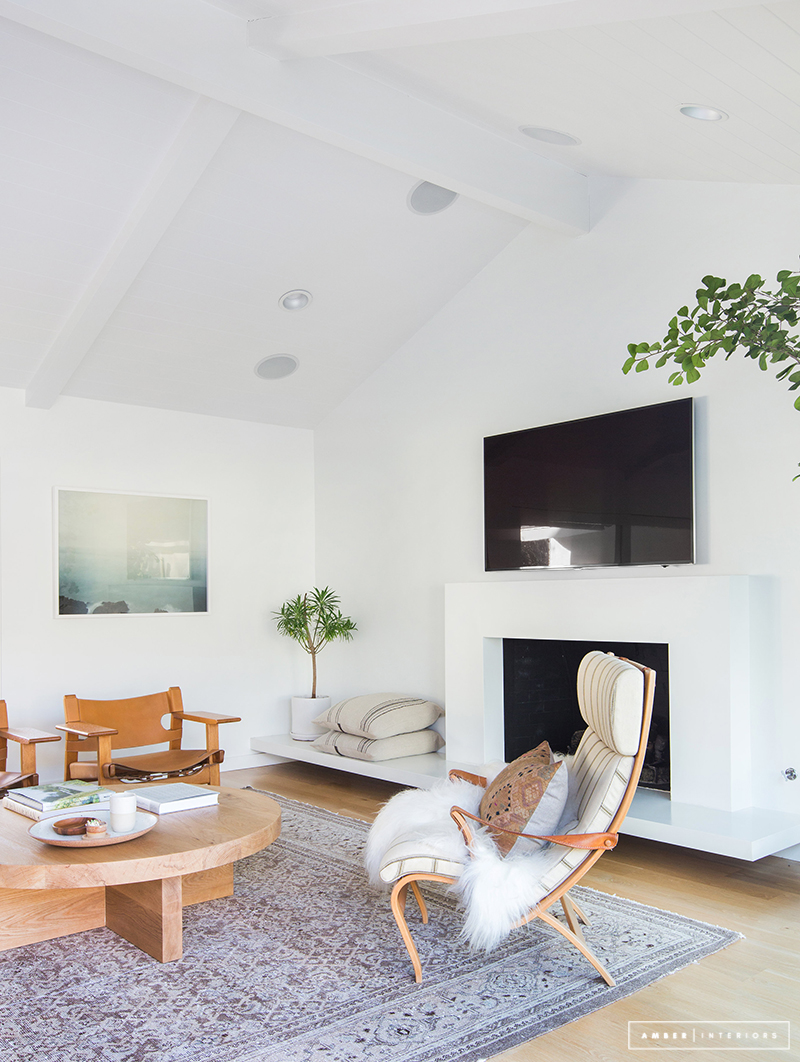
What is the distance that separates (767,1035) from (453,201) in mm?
3913

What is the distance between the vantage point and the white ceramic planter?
5.87 m

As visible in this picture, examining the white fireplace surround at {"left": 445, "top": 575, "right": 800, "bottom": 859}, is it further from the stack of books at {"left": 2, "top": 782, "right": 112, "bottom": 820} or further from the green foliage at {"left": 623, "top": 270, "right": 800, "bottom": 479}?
the green foliage at {"left": 623, "top": 270, "right": 800, "bottom": 479}

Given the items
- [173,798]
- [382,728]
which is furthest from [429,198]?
[173,798]

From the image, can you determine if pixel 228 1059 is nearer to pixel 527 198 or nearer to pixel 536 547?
pixel 536 547

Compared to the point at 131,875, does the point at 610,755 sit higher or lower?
higher

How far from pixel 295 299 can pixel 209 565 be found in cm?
191

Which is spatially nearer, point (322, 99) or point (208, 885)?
point (208, 885)

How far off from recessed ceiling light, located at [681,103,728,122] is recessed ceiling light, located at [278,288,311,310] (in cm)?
251

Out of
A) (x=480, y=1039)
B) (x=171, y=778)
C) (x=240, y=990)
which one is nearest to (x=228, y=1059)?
(x=240, y=990)

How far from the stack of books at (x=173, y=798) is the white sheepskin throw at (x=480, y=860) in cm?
74

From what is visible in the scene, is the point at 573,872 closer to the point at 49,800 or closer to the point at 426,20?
the point at 49,800

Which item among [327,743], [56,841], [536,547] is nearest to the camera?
[56,841]

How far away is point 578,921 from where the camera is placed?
2984mm

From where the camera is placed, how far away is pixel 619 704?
8.59 feet
